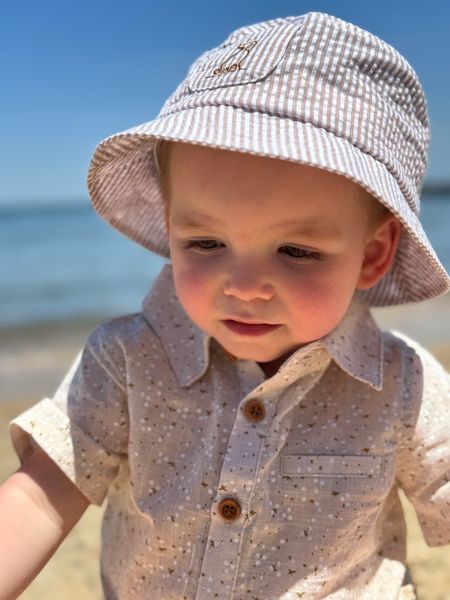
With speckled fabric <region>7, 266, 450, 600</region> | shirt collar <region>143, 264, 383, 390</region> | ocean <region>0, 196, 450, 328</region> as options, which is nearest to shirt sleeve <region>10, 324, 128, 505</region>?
speckled fabric <region>7, 266, 450, 600</region>

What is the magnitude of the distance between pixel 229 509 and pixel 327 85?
81cm

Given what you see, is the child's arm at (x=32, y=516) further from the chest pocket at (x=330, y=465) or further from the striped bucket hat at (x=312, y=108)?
the striped bucket hat at (x=312, y=108)

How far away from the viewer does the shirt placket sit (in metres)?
1.54

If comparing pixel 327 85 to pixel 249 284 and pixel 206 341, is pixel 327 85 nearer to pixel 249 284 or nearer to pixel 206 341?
pixel 249 284

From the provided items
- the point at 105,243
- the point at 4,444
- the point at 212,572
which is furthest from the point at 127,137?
the point at 105,243

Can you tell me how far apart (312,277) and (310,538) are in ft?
1.74

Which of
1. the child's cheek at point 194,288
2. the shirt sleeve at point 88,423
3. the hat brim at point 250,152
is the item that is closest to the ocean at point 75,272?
the hat brim at point 250,152

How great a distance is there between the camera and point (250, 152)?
1323 mm

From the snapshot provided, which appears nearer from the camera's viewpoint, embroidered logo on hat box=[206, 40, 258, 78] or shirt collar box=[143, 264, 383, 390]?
embroidered logo on hat box=[206, 40, 258, 78]

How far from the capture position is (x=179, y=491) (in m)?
1.63

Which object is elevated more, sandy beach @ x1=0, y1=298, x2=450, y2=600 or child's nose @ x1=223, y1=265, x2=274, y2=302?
child's nose @ x1=223, y1=265, x2=274, y2=302

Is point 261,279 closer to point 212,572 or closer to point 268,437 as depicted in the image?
point 268,437

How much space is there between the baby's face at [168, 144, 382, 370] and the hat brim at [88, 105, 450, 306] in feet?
0.22

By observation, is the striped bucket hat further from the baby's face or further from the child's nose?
the child's nose
